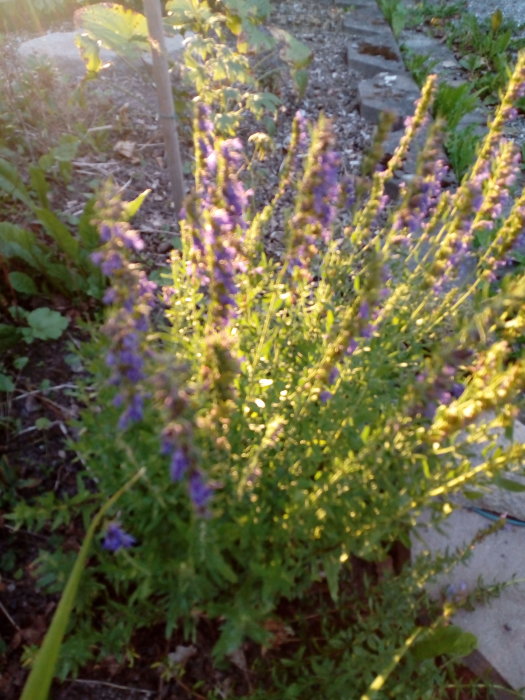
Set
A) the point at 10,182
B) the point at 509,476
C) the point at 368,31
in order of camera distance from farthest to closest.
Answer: the point at 368,31
the point at 10,182
the point at 509,476

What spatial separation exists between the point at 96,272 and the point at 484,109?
4545 mm

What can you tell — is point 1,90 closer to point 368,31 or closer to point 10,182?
point 10,182

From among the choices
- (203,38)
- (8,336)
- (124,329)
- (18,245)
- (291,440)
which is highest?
(203,38)

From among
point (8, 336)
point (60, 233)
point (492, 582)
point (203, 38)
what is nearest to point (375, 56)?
point (203, 38)

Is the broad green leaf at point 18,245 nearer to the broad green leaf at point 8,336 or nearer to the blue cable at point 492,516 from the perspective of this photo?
the broad green leaf at point 8,336

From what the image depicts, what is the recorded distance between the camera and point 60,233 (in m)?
2.95

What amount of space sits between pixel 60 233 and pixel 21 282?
11.3 inches

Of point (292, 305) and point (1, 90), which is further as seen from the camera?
point (1, 90)

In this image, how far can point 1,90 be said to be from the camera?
4.08m

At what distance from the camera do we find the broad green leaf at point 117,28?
3.69m

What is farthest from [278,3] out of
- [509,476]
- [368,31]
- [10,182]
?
[509,476]

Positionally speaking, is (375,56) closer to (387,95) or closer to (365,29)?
(365,29)

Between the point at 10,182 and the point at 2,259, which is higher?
the point at 10,182

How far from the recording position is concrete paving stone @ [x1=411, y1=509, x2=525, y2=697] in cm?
234
